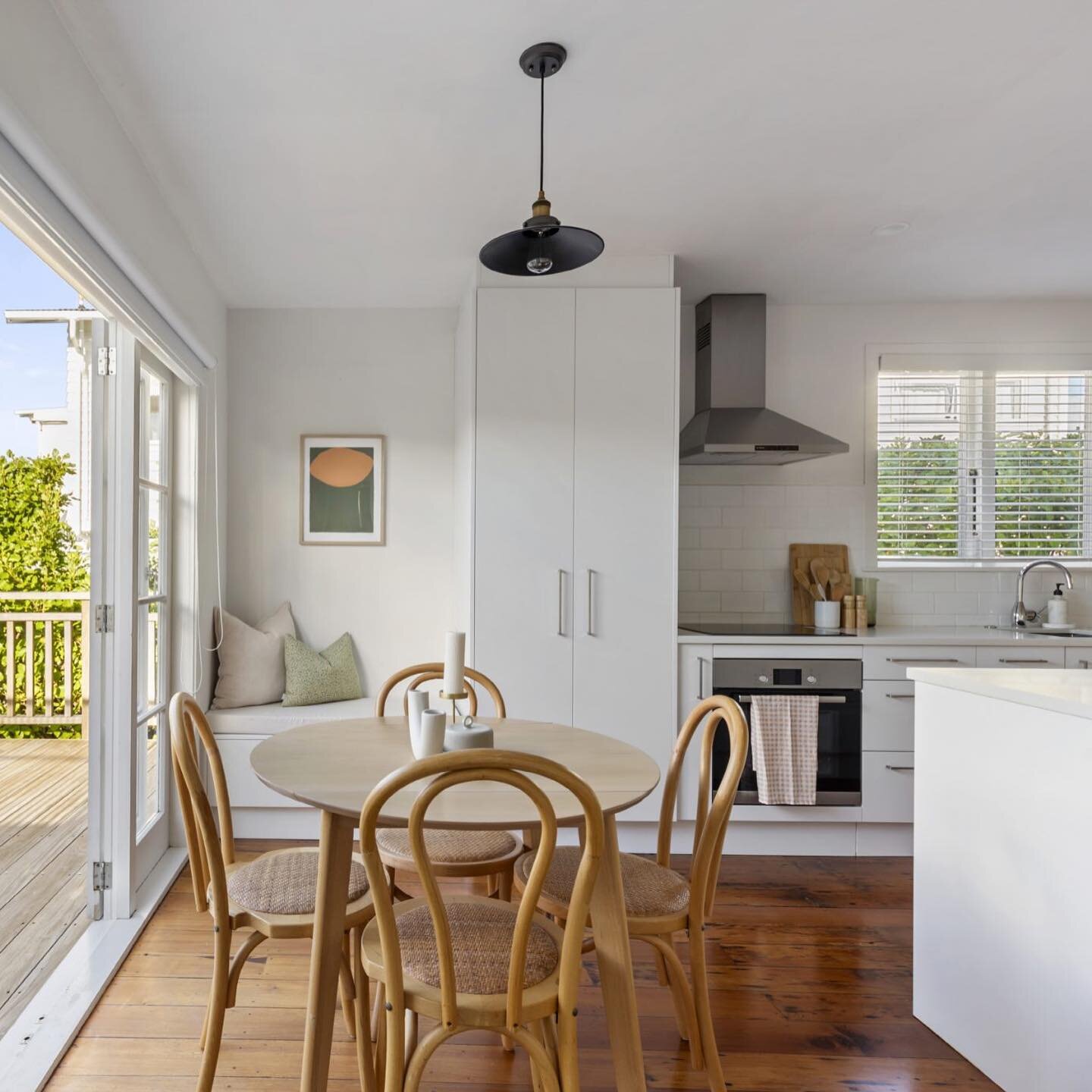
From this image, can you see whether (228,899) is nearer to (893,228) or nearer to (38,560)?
(893,228)

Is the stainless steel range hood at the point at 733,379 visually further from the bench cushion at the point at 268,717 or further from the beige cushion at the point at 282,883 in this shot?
the beige cushion at the point at 282,883

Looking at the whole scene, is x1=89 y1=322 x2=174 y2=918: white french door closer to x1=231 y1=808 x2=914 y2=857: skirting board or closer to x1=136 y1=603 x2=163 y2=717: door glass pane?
x1=136 y1=603 x2=163 y2=717: door glass pane

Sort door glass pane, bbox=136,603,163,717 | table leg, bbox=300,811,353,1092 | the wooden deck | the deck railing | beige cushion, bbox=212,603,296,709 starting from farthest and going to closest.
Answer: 1. the deck railing
2. beige cushion, bbox=212,603,296,709
3. door glass pane, bbox=136,603,163,717
4. the wooden deck
5. table leg, bbox=300,811,353,1092

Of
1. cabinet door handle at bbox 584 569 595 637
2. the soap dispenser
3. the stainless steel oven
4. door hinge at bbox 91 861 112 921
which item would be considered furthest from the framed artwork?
the soap dispenser

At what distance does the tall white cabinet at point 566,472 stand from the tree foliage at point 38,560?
3085mm

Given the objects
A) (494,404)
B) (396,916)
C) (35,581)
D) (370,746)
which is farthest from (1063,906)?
(35,581)

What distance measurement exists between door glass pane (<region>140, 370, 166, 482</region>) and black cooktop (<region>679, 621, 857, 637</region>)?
228cm

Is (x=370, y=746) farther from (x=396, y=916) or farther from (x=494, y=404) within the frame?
(x=494, y=404)

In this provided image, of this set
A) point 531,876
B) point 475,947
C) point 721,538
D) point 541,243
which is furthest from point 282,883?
point 721,538

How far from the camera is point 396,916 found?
1.67m

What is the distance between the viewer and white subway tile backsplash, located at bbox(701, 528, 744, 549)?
3.92 metres

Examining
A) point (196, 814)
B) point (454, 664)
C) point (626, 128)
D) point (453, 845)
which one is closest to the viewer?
point (196, 814)

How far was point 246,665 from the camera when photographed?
358 cm

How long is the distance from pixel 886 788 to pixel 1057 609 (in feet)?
4.16
